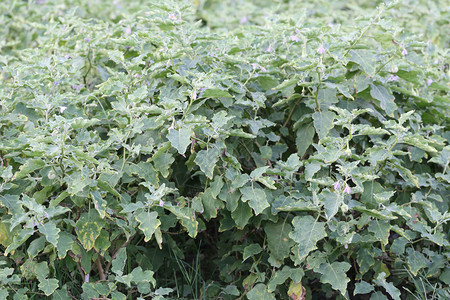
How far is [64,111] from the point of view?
8.98 ft

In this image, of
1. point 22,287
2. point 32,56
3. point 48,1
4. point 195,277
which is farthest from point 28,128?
point 48,1

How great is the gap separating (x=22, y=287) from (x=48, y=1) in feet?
12.4

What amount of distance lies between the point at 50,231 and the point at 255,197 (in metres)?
0.90

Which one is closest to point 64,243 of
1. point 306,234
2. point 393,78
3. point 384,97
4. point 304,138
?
point 306,234

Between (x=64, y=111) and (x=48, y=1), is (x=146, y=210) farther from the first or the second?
(x=48, y=1)

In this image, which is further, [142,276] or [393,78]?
[393,78]

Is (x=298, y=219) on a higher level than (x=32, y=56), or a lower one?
lower

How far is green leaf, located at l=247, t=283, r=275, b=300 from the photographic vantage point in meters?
2.48

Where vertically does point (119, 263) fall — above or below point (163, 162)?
below

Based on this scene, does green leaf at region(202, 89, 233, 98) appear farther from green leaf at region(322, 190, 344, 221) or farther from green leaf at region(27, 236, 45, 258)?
green leaf at region(27, 236, 45, 258)

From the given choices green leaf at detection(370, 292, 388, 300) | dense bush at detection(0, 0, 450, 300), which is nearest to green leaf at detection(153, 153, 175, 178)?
dense bush at detection(0, 0, 450, 300)

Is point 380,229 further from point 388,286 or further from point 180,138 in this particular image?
point 180,138

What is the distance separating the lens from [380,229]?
2438 millimetres

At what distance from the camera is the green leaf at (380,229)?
2404mm
